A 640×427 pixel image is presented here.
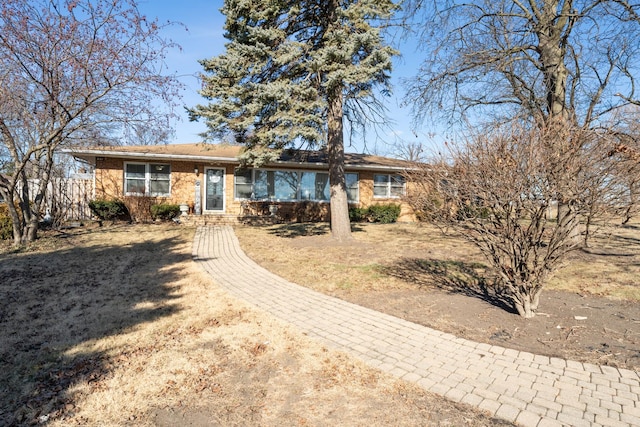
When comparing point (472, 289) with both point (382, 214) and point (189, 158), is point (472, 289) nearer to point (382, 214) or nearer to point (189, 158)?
point (382, 214)

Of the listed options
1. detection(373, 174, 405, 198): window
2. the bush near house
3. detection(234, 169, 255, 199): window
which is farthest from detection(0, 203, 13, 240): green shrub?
detection(373, 174, 405, 198): window

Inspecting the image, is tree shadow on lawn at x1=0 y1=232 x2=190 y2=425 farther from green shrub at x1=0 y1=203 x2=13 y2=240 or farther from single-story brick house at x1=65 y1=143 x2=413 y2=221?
single-story brick house at x1=65 y1=143 x2=413 y2=221

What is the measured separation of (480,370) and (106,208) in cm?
1494

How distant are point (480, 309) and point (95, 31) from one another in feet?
35.5

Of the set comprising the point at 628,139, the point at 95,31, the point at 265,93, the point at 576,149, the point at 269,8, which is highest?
the point at 269,8

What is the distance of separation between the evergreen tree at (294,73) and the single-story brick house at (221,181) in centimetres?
380

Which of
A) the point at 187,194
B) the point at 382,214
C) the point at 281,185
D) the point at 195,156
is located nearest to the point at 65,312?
the point at 195,156

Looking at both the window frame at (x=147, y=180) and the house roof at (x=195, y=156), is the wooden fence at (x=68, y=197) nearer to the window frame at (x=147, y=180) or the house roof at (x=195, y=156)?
the house roof at (x=195, y=156)

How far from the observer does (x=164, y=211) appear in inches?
601

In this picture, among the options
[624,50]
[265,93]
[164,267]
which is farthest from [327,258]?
[624,50]

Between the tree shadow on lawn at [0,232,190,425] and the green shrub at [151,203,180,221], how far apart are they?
18.3 feet

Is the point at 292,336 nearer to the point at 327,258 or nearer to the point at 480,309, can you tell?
the point at 480,309

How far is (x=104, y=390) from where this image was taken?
3.14 metres

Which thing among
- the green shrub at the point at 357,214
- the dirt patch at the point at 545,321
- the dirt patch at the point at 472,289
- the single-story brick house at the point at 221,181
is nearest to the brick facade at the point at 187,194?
the single-story brick house at the point at 221,181
